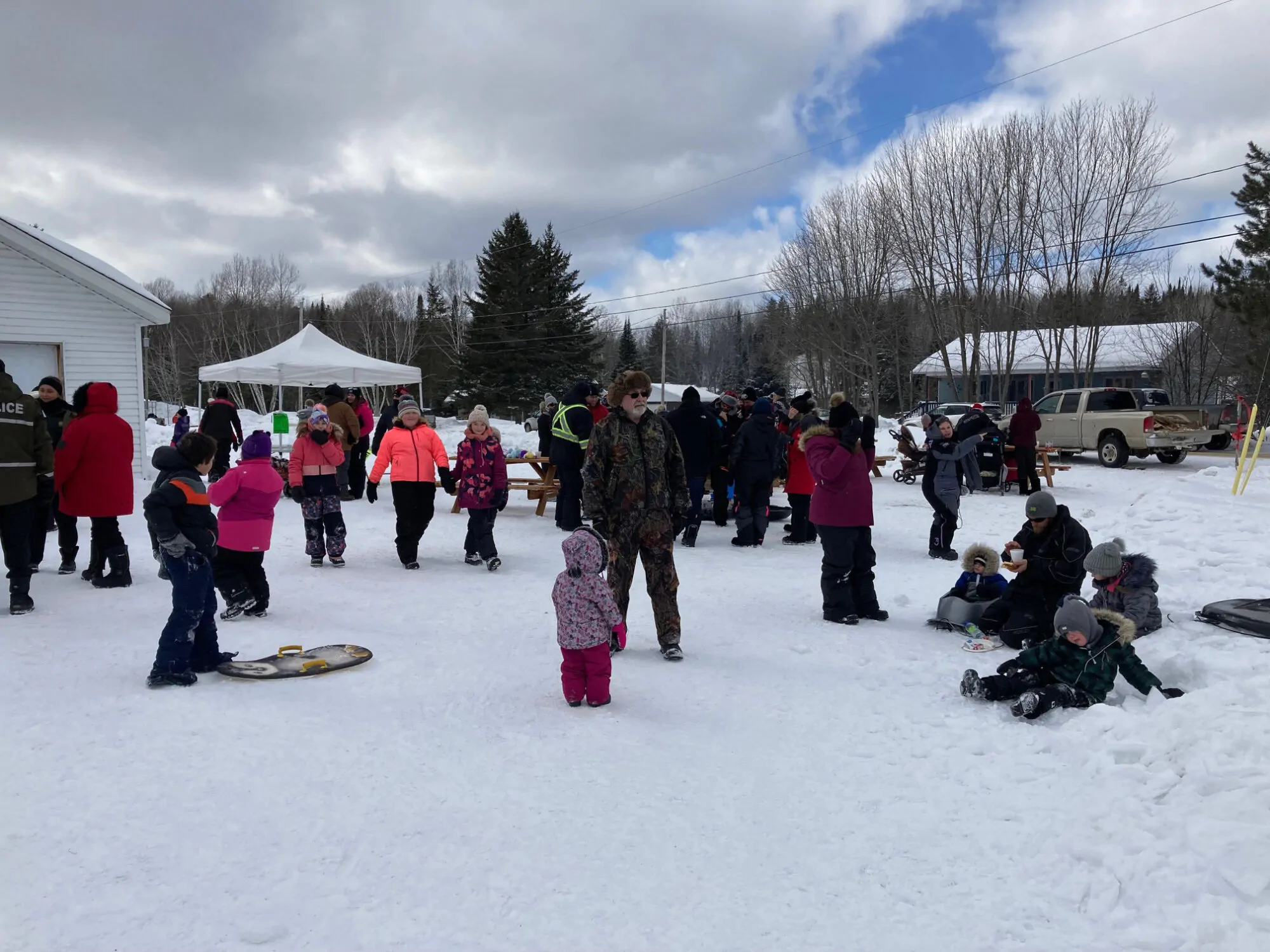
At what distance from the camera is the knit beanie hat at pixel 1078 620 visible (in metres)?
4.95

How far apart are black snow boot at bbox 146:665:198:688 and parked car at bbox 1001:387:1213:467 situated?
56.5 feet

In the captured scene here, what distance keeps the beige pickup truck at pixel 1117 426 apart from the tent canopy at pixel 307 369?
1601 centimetres

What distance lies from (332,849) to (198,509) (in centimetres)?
272

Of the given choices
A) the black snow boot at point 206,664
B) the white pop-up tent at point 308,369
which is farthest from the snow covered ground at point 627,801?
the white pop-up tent at point 308,369

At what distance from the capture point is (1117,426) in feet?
65.5

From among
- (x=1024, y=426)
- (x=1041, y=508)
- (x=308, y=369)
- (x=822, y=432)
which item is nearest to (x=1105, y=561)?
(x=1041, y=508)

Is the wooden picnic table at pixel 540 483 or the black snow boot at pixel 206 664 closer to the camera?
the black snow boot at pixel 206 664

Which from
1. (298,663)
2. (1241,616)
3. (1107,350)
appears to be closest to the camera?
(298,663)

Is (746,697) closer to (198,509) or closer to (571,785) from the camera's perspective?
(571,785)

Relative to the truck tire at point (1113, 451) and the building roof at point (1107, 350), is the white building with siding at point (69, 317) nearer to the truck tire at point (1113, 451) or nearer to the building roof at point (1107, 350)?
the truck tire at point (1113, 451)

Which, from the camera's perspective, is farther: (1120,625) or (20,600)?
(20,600)

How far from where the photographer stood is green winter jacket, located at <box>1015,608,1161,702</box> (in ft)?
16.3

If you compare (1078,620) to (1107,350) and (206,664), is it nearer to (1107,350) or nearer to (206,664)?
(206,664)

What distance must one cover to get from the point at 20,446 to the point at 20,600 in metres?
1.25
